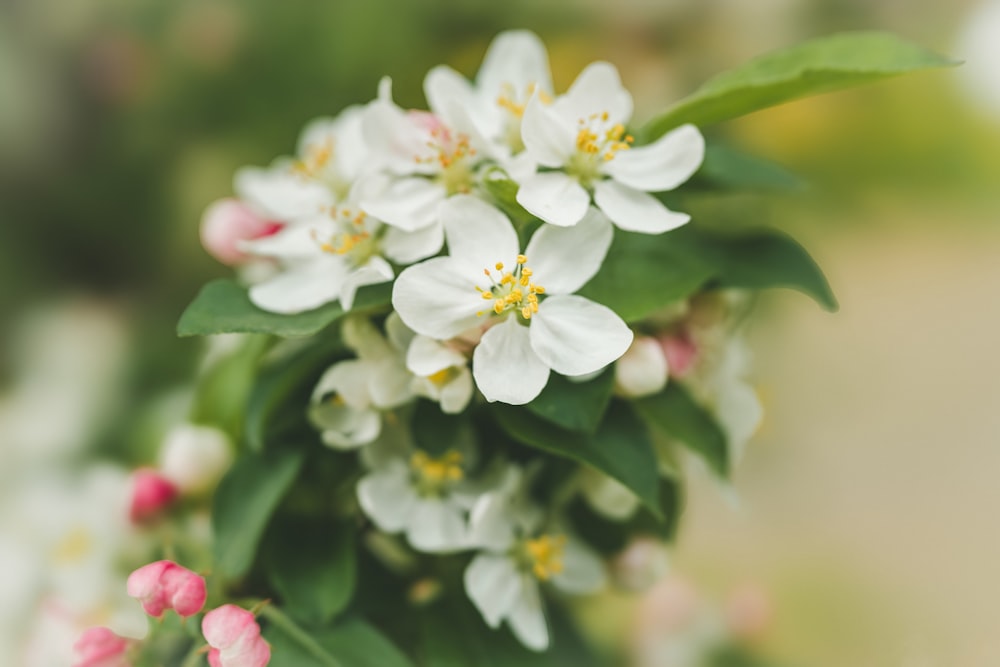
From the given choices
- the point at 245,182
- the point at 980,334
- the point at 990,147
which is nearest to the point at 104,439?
the point at 245,182

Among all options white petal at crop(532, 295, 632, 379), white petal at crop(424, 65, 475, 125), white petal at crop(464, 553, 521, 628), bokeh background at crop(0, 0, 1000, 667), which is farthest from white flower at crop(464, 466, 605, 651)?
bokeh background at crop(0, 0, 1000, 667)

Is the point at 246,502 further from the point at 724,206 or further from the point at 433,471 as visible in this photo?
the point at 724,206

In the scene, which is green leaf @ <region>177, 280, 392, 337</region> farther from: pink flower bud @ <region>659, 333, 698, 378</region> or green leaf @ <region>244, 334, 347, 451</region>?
pink flower bud @ <region>659, 333, 698, 378</region>

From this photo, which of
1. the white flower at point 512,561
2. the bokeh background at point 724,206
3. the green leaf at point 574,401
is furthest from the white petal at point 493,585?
the bokeh background at point 724,206

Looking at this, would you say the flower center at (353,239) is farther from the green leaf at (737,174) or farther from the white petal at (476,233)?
the green leaf at (737,174)

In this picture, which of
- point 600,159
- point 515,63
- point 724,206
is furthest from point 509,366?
point 724,206

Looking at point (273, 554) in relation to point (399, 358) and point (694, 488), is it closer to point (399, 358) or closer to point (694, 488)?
point (399, 358)
